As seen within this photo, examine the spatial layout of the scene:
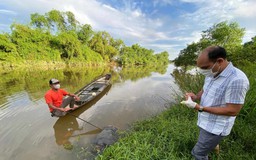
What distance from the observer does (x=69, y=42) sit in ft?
92.0

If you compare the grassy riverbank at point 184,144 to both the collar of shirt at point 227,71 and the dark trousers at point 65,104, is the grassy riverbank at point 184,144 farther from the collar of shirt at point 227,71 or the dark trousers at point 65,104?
the dark trousers at point 65,104

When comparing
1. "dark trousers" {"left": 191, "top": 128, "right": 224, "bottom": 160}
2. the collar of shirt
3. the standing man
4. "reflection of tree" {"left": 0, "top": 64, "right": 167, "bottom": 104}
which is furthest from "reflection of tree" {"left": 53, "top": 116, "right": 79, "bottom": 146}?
the collar of shirt

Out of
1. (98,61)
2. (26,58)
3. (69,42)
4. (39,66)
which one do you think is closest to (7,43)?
(26,58)

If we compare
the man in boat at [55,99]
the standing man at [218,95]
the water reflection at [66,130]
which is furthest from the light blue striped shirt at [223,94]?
the man in boat at [55,99]

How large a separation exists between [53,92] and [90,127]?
180cm

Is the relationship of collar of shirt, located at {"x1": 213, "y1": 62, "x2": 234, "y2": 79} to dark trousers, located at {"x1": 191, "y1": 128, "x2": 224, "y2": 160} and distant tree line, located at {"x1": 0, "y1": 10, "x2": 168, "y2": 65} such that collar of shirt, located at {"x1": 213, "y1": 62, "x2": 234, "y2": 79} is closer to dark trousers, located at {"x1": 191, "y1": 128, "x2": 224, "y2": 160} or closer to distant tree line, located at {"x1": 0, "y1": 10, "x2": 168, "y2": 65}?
dark trousers, located at {"x1": 191, "y1": 128, "x2": 224, "y2": 160}

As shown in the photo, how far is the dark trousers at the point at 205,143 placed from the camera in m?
1.69

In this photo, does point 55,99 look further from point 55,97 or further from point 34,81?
point 34,81

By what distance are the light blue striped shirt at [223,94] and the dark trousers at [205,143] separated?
0.08 metres

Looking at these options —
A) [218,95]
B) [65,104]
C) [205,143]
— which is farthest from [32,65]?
[218,95]

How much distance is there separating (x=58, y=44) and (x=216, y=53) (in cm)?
3155

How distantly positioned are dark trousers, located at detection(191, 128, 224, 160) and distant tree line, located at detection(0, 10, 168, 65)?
24.3 m

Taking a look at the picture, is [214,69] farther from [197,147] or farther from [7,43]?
[7,43]

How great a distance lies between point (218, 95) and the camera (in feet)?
5.11
